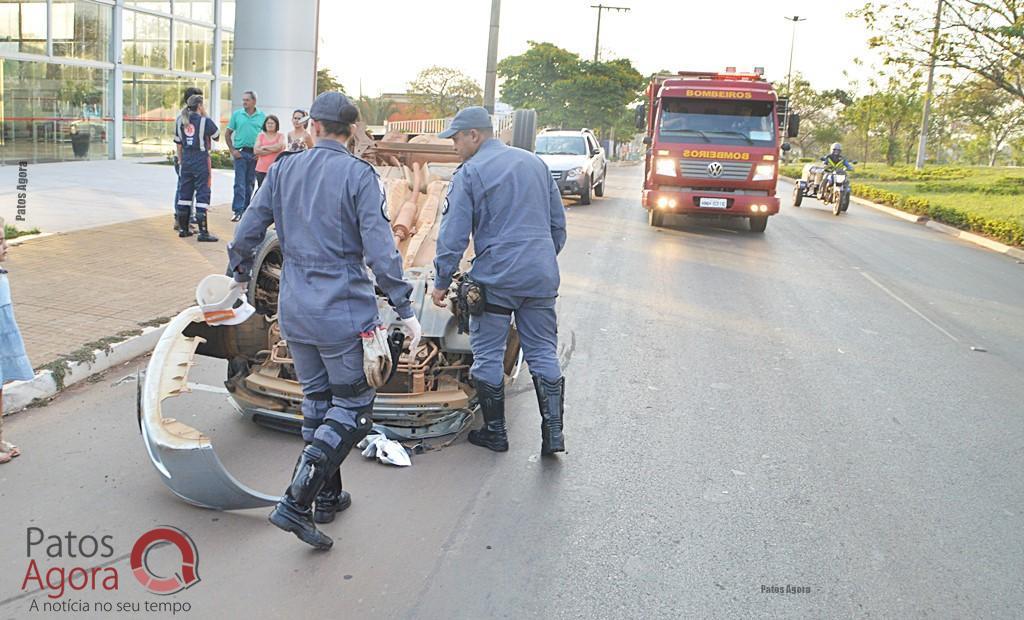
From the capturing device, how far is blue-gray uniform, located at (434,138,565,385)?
531 centimetres

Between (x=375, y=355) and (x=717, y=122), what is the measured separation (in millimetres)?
13474

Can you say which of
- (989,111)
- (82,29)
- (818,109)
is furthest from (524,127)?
(818,109)

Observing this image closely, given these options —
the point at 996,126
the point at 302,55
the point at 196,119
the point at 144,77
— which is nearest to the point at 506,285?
the point at 196,119

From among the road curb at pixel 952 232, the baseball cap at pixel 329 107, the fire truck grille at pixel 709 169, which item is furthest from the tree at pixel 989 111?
the baseball cap at pixel 329 107

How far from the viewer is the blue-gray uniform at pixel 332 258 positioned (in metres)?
4.03

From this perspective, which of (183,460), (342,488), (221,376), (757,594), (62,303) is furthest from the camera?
(62,303)

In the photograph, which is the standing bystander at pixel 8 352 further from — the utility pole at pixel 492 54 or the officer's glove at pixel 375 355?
the utility pole at pixel 492 54

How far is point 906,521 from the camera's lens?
15.7 feet

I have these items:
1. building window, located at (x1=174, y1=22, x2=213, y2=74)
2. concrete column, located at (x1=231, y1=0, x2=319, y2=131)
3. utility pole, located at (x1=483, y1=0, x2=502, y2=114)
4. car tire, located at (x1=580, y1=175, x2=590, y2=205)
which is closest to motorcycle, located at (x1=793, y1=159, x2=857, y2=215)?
car tire, located at (x1=580, y1=175, x2=590, y2=205)

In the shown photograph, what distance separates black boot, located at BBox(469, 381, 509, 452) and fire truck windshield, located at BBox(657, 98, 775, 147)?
460 inches

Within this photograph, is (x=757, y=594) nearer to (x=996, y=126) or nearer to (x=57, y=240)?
(x=57, y=240)

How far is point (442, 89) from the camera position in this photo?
5222cm

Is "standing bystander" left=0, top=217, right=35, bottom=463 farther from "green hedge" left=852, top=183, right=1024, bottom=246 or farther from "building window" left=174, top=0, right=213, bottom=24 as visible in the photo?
"building window" left=174, top=0, right=213, bottom=24

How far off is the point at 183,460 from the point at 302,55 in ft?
70.4
